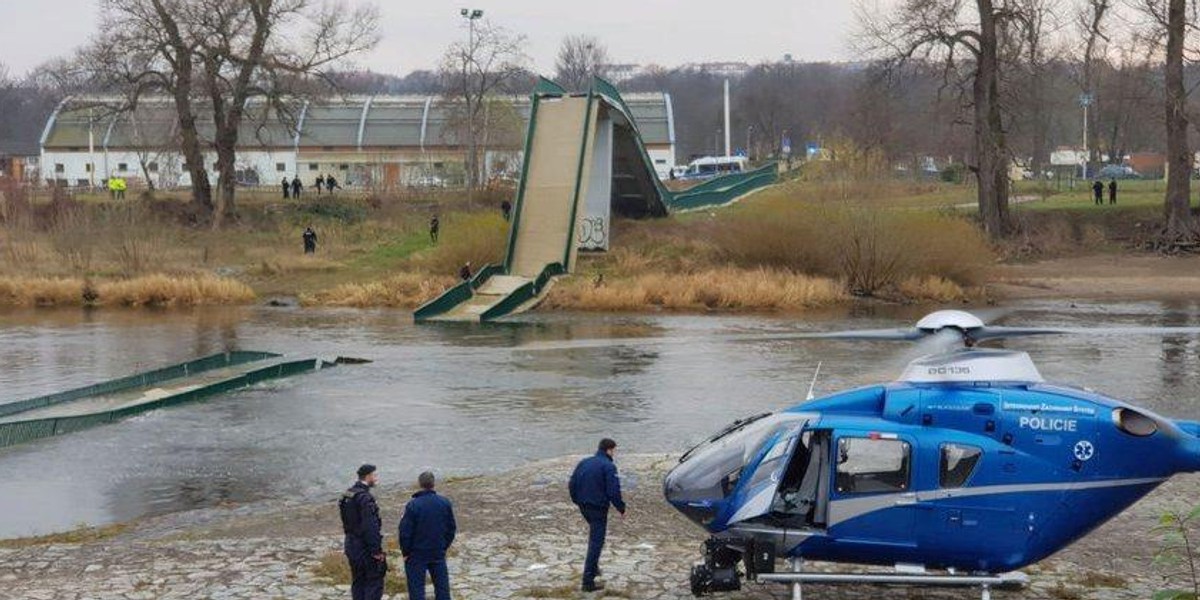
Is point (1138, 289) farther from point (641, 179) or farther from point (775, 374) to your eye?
point (775, 374)

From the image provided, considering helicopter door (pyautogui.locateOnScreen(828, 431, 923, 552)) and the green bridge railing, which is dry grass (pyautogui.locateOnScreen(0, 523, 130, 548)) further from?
helicopter door (pyautogui.locateOnScreen(828, 431, 923, 552))

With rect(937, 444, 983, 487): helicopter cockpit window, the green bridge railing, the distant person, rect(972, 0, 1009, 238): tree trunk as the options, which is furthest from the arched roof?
rect(937, 444, 983, 487): helicopter cockpit window

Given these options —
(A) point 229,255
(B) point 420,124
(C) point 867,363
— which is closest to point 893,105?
(B) point 420,124

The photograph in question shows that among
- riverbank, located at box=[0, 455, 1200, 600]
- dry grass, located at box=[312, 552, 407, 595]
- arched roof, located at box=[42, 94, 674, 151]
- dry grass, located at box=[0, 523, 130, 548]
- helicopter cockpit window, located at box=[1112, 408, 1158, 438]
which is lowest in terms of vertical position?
dry grass, located at box=[0, 523, 130, 548]

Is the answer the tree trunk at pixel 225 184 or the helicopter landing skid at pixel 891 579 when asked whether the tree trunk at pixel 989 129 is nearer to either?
the tree trunk at pixel 225 184

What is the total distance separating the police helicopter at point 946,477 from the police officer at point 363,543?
294 centimetres

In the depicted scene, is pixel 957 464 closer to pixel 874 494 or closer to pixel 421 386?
pixel 874 494

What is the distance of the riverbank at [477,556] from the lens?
1373 cm

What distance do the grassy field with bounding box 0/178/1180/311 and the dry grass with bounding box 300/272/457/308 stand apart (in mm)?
62

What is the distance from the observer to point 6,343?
3881 centimetres

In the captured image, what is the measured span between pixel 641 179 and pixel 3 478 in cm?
3816

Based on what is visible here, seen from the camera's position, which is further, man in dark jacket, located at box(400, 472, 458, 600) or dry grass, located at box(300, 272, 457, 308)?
dry grass, located at box(300, 272, 457, 308)

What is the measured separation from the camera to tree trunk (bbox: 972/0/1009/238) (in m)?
56.8

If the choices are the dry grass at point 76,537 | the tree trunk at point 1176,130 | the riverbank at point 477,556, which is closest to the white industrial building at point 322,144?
the tree trunk at point 1176,130
